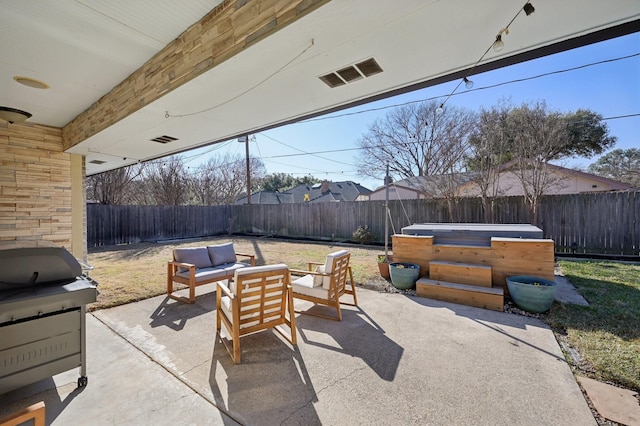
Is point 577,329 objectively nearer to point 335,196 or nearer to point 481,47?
point 481,47

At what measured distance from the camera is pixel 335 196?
1078 inches

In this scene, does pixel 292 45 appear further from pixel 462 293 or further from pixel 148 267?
pixel 148 267

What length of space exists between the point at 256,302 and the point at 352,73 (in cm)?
245

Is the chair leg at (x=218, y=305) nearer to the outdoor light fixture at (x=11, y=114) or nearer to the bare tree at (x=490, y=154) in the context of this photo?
the outdoor light fixture at (x=11, y=114)

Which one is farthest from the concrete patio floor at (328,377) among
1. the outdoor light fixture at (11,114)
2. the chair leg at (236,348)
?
the outdoor light fixture at (11,114)

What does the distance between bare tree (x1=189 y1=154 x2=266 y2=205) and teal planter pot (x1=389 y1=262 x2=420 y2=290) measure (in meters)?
17.7

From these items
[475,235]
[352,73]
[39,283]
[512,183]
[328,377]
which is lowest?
[328,377]

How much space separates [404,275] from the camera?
4523 mm

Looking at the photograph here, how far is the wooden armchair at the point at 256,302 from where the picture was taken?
263cm

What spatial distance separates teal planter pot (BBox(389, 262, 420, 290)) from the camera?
4500mm

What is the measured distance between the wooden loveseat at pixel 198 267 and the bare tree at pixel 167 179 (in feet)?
46.3

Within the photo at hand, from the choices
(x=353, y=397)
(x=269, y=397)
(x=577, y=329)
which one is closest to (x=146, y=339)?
(x=269, y=397)

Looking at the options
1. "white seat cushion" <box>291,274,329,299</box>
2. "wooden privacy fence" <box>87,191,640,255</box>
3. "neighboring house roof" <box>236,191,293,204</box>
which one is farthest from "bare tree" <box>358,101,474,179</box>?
"neighboring house roof" <box>236,191,293,204</box>

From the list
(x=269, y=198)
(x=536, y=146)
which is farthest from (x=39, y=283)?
(x=269, y=198)
